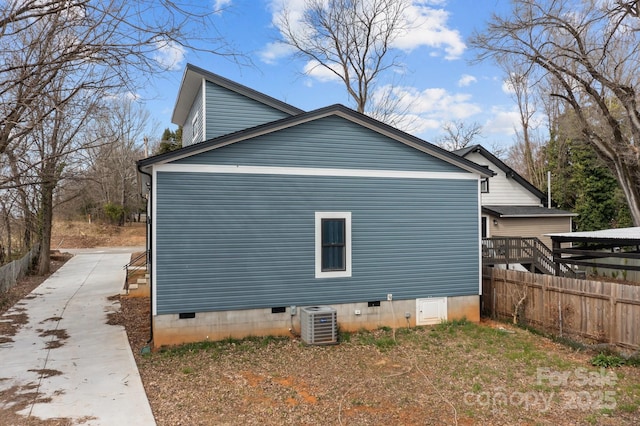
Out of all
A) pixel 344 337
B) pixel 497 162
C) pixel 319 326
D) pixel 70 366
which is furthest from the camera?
pixel 497 162

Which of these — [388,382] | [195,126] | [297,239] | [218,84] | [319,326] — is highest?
[218,84]

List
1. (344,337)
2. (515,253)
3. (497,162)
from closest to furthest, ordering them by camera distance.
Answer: (344,337)
(515,253)
(497,162)

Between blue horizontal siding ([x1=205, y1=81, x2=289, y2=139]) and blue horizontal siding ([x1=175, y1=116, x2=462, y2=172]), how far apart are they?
2.66 m

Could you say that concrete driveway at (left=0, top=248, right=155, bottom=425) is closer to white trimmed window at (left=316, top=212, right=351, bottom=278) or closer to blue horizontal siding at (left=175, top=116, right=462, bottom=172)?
blue horizontal siding at (left=175, top=116, right=462, bottom=172)

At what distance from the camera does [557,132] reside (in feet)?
110

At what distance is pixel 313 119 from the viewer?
10203mm

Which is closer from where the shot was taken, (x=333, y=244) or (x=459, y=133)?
(x=333, y=244)

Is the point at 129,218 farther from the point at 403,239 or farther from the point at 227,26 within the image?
the point at 227,26

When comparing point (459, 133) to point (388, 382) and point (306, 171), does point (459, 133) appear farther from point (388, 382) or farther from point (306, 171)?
point (388, 382)

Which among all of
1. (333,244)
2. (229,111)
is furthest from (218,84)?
(333,244)

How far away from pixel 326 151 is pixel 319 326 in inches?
154

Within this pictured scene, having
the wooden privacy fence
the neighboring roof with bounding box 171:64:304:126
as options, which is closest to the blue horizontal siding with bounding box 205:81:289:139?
the neighboring roof with bounding box 171:64:304:126

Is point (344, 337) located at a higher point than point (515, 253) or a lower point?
lower

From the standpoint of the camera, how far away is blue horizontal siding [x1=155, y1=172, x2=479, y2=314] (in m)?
9.18
